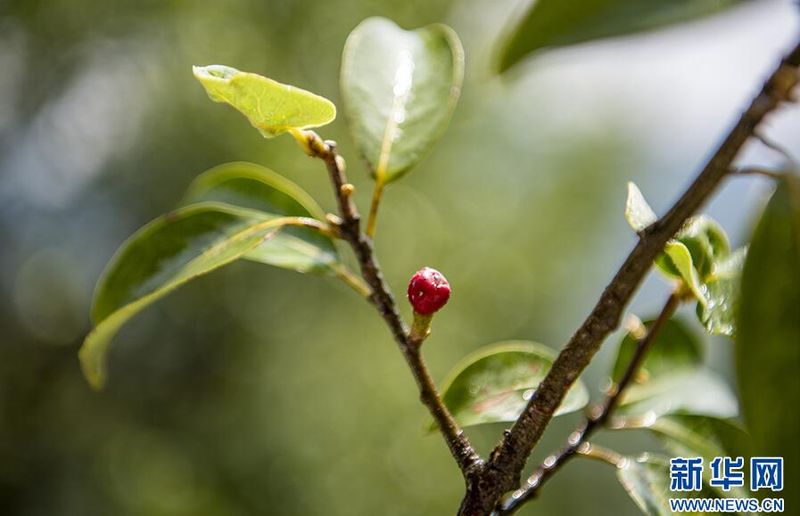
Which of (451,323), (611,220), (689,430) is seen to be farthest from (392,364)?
(689,430)

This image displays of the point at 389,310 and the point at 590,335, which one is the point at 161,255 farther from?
the point at 590,335

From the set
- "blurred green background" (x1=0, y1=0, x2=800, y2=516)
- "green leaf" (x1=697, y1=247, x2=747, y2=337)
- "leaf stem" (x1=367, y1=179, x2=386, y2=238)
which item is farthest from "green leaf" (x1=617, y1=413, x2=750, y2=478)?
"blurred green background" (x1=0, y1=0, x2=800, y2=516)

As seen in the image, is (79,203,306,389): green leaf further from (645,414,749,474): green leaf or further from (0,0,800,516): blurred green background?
(0,0,800,516): blurred green background

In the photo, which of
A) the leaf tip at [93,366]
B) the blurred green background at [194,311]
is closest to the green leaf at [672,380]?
the leaf tip at [93,366]

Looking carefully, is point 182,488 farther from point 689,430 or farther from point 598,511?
point 689,430

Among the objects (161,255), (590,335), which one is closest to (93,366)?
(161,255)

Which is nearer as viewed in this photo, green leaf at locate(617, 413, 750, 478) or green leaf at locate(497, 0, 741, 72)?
green leaf at locate(497, 0, 741, 72)
